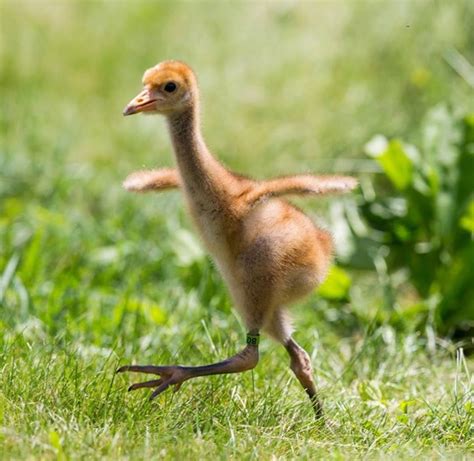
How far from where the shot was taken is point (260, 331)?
311cm

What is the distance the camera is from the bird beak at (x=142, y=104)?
9.64 feet

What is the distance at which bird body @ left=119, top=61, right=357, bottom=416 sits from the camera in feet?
9.79

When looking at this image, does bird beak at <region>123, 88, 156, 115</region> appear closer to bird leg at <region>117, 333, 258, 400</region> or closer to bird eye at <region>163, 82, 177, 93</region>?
bird eye at <region>163, 82, 177, 93</region>

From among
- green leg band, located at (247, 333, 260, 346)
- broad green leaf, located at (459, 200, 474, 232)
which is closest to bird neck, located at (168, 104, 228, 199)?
green leg band, located at (247, 333, 260, 346)

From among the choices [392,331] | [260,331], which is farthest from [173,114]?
[392,331]

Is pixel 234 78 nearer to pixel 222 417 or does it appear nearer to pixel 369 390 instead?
pixel 369 390

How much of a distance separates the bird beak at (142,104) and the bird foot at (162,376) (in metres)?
0.70

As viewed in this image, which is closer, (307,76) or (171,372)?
(171,372)

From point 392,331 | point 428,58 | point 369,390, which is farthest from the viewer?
point 428,58

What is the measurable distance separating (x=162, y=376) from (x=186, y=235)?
218cm

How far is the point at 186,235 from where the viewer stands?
5.13 metres

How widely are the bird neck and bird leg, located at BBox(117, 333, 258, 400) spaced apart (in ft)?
1.55

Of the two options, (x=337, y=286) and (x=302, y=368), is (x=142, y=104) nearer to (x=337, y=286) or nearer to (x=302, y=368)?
(x=302, y=368)

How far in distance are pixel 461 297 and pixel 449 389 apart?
1173mm
